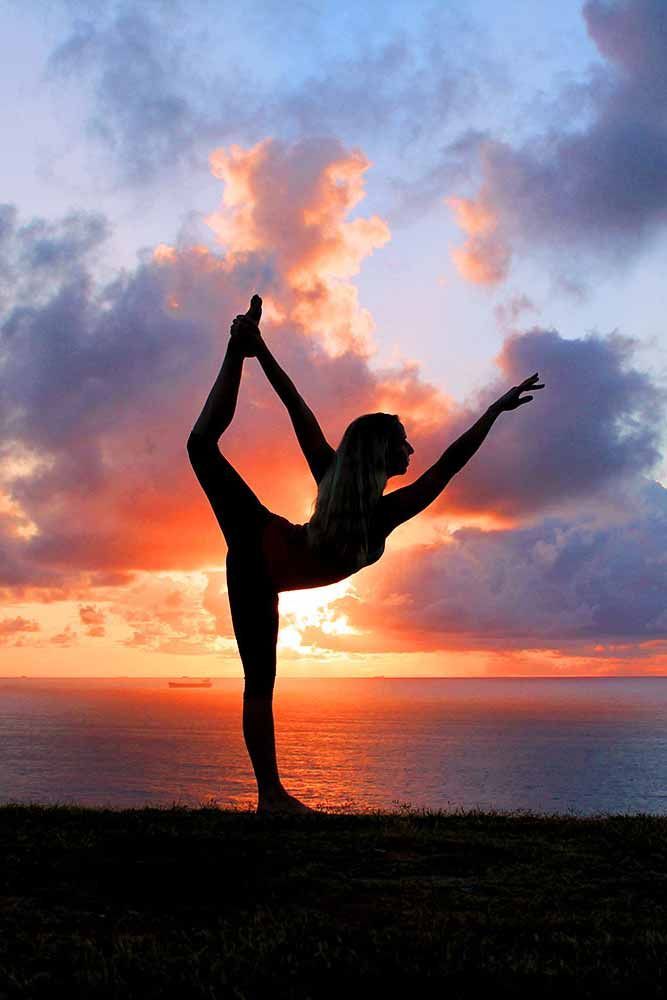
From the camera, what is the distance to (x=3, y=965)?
3699mm

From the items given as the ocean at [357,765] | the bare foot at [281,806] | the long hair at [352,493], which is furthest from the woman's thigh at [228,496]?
the ocean at [357,765]

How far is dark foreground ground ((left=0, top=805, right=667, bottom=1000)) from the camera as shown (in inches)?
139

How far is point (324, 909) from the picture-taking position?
15.0ft

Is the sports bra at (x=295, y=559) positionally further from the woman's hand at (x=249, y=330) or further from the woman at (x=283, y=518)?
the woman's hand at (x=249, y=330)

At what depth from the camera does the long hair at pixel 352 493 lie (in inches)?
277

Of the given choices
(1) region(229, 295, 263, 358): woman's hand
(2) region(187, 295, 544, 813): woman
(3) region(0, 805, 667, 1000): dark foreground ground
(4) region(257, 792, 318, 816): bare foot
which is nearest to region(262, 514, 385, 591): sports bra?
(2) region(187, 295, 544, 813): woman

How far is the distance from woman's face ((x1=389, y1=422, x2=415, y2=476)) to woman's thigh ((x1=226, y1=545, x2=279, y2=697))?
1412 millimetres

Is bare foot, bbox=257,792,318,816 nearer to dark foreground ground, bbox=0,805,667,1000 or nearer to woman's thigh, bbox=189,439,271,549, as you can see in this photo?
dark foreground ground, bbox=0,805,667,1000

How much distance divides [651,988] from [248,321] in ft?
19.5

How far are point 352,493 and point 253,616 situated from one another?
1597 millimetres

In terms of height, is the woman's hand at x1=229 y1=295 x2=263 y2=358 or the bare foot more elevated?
the woman's hand at x1=229 y1=295 x2=263 y2=358

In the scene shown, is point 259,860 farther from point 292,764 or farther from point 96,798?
point 292,764

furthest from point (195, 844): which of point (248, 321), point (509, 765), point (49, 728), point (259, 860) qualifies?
point (49, 728)

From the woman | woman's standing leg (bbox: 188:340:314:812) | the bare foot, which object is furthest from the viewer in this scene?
woman's standing leg (bbox: 188:340:314:812)
